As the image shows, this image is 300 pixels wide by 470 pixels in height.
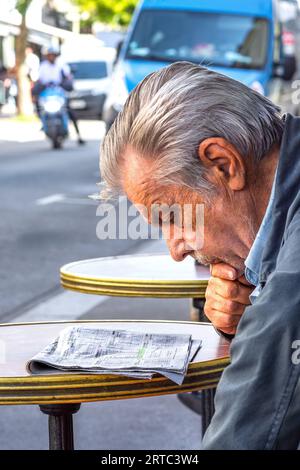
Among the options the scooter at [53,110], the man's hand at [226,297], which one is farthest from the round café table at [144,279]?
the scooter at [53,110]

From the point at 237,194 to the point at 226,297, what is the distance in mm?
549

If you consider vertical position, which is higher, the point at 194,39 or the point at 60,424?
the point at 60,424

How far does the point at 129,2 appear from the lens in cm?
5038

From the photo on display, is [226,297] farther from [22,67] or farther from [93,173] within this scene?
[22,67]

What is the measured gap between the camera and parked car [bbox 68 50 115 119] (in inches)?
1256

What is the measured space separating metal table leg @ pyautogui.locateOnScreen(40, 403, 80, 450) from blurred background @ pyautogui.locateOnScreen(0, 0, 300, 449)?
1046 mm

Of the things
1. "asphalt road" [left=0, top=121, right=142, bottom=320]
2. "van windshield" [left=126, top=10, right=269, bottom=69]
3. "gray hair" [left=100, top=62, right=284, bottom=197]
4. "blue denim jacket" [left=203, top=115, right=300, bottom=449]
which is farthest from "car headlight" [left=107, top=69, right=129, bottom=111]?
"blue denim jacket" [left=203, top=115, right=300, bottom=449]

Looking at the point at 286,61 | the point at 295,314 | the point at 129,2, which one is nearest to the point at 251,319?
the point at 295,314

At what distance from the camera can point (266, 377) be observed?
4.80 feet

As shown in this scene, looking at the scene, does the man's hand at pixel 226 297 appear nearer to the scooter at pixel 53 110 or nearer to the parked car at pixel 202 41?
the parked car at pixel 202 41

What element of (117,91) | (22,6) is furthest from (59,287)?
(22,6)

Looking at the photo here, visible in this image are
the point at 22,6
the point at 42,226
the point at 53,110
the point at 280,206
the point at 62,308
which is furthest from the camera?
the point at 22,6

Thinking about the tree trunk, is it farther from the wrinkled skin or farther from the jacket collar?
the jacket collar

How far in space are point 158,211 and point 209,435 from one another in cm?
60
